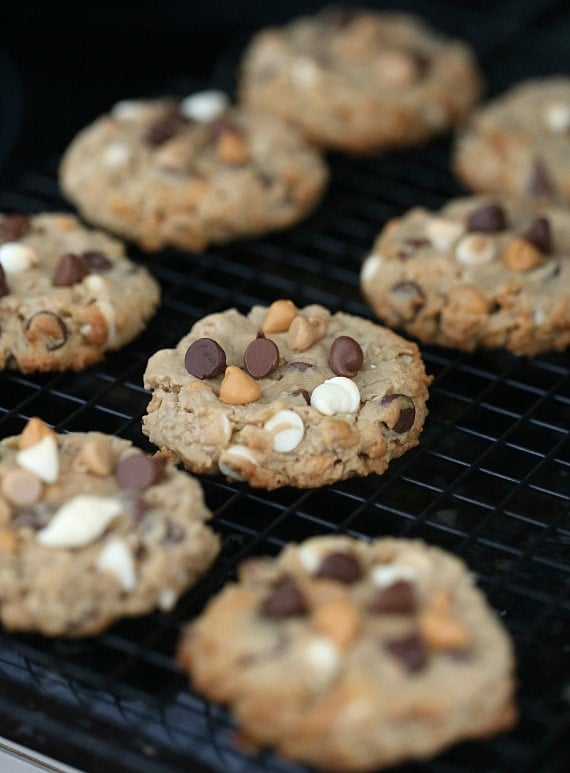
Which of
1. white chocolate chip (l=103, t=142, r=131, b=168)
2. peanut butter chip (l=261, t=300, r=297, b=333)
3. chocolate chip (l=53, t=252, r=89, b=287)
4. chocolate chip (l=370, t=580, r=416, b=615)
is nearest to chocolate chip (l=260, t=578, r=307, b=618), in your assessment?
chocolate chip (l=370, t=580, r=416, b=615)

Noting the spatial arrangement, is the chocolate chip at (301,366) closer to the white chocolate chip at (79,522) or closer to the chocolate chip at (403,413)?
the chocolate chip at (403,413)

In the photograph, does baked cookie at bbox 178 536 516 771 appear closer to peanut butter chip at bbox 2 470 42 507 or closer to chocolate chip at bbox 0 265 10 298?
peanut butter chip at bbox 2 470 42 507

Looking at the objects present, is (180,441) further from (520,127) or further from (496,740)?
(520,127)

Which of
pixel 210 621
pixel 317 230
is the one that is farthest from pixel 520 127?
pixel 210 621

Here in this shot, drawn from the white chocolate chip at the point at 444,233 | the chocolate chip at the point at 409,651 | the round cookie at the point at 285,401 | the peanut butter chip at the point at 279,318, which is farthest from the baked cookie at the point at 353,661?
the white chocolate chip at the point at 444,233

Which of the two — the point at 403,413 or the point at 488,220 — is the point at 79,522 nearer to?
the point at 403,413
